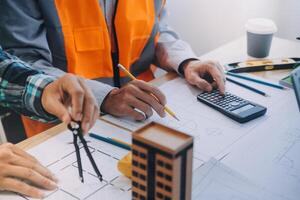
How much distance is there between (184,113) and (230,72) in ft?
0.87

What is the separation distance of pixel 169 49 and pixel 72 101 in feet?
1.88

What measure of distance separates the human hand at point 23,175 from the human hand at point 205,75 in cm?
46

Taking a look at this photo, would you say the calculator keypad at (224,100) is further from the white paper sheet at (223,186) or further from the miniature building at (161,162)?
the miniature building at (161,162)

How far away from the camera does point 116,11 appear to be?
110cm

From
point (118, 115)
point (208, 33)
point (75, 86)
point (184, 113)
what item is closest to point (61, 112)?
point (75, 86)

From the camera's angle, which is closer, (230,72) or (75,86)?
(75,86)

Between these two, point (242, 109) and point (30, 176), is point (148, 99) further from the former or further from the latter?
point (30, 176)

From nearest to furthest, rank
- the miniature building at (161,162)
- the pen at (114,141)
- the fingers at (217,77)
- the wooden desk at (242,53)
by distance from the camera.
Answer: the miniature building at (161,162)
the pen at (114,141)
the fingers at (217,77)
the wooden desk at (242,53)

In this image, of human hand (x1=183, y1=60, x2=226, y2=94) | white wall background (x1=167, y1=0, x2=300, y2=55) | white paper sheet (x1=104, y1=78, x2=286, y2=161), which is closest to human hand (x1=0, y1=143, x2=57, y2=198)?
white paper sheet (x1=104, y1=78, x2=286, y2=161)

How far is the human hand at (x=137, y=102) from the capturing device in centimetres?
87

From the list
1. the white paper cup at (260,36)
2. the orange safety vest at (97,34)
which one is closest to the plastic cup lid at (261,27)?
the white paper cup at (260,36)

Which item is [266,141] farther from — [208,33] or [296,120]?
[208,33]

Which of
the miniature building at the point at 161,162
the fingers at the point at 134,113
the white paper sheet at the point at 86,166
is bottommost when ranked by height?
the white paper sheet at the point at 86,166

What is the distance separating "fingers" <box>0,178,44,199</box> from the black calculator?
0.44 metres
